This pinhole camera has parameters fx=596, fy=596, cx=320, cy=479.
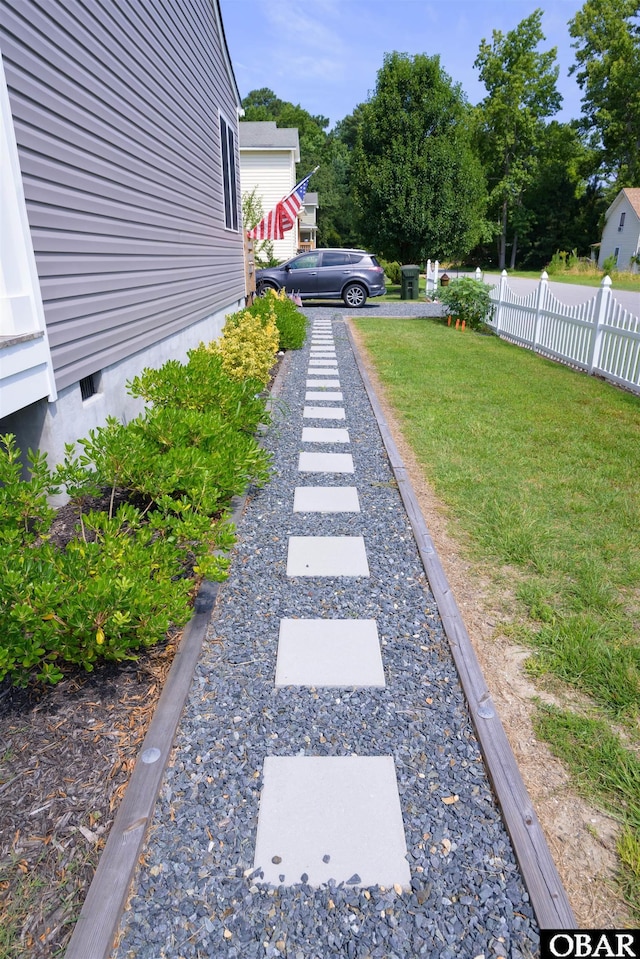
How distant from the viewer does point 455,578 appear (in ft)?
10.2

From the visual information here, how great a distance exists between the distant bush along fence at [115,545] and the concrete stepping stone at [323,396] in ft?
10.2

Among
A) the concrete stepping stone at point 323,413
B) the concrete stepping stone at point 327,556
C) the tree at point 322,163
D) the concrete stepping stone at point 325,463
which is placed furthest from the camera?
the tree at point 322,163

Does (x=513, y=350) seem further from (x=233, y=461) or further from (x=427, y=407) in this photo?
(x=233, y=461)

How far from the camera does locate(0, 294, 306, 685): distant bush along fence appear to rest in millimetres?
1916

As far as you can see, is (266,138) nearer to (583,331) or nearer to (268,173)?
(268,173)

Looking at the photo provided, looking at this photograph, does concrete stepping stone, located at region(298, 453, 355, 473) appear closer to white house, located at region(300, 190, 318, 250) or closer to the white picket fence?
the white picket fence

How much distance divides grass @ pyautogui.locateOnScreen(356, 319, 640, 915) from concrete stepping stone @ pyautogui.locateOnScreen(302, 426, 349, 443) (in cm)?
62

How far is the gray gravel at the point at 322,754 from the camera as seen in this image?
145 cm

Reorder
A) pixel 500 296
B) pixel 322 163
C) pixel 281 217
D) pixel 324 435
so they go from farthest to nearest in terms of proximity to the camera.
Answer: pixel 322 163
pixel 281 217
pixel 500 296
pixel 324 435

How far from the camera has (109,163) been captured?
429 centimetres

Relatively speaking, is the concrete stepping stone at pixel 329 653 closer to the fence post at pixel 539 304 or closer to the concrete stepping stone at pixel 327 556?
the concrete stepping stone at pixel 327 556

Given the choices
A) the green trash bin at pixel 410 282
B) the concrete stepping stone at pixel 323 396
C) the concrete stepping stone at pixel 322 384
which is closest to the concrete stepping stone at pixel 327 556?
the concrete stepping stone at pixel 323 396

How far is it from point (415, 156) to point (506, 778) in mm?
23028

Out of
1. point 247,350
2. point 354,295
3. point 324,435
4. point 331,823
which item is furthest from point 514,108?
point 331,823
